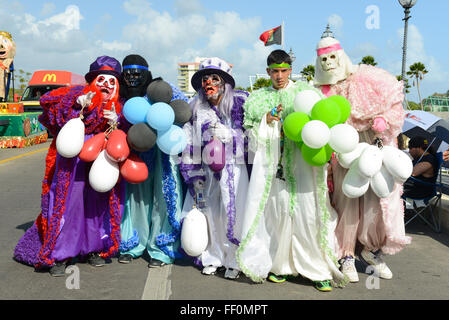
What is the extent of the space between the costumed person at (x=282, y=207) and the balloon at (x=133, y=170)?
1013 millimetres

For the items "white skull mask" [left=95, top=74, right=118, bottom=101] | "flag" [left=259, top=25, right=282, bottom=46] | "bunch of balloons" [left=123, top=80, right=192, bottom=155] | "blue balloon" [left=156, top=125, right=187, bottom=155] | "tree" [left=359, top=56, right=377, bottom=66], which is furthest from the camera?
"tree" [left=359, top=56, right=377, bottom=66]

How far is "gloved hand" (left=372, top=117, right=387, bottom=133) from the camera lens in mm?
3750

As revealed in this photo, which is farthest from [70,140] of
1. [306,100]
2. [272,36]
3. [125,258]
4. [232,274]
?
[272,36]

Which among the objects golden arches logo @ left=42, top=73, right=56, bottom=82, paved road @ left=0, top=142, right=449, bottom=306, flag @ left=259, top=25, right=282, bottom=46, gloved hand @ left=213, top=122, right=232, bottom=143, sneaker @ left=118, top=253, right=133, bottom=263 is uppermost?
flag @ left=259, top=25, right=282, bottom=46

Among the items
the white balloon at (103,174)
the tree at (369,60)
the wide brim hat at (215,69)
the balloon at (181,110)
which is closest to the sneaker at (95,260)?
the white balloon at (103,174)

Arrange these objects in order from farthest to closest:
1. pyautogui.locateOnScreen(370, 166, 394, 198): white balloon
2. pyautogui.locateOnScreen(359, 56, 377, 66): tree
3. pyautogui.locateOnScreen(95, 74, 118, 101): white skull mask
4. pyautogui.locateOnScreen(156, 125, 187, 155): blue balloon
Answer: pyautogui.locateOnScreen(359, 56, 377, 66): tree
pyautogui.locateOnScreen(95, 74, 118, 101): white skull mask
pyautogui.locateOnScreen(156, 125, 187, 155): blue balloon
pyautogui.locateOnScreen(370, 166, 394, 198): white balloon

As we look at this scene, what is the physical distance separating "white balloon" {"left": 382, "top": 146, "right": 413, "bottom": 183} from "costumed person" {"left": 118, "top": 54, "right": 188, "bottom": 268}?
6.35 feet

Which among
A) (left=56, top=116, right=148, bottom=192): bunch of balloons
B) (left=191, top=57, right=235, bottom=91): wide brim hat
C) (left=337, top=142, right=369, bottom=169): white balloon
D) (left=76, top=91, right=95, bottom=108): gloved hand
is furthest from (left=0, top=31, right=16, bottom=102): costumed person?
(left=337, top=142, right=369, bottom=169): white balloon

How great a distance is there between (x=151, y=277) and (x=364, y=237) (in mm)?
1984

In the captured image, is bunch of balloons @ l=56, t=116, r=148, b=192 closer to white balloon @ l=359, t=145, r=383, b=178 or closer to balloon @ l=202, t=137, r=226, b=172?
balloon @ l=202, t=137, r=226, b=172

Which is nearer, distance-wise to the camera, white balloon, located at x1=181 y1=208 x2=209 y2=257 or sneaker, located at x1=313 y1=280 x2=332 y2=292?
sneaker, located at x1=313 y1=280 x2=332 y2=292

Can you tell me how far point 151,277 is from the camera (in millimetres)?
3869

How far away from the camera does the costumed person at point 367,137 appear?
382 cm

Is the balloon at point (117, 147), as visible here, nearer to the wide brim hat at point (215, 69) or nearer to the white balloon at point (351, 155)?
the wide brim hat at point (215, 69)
